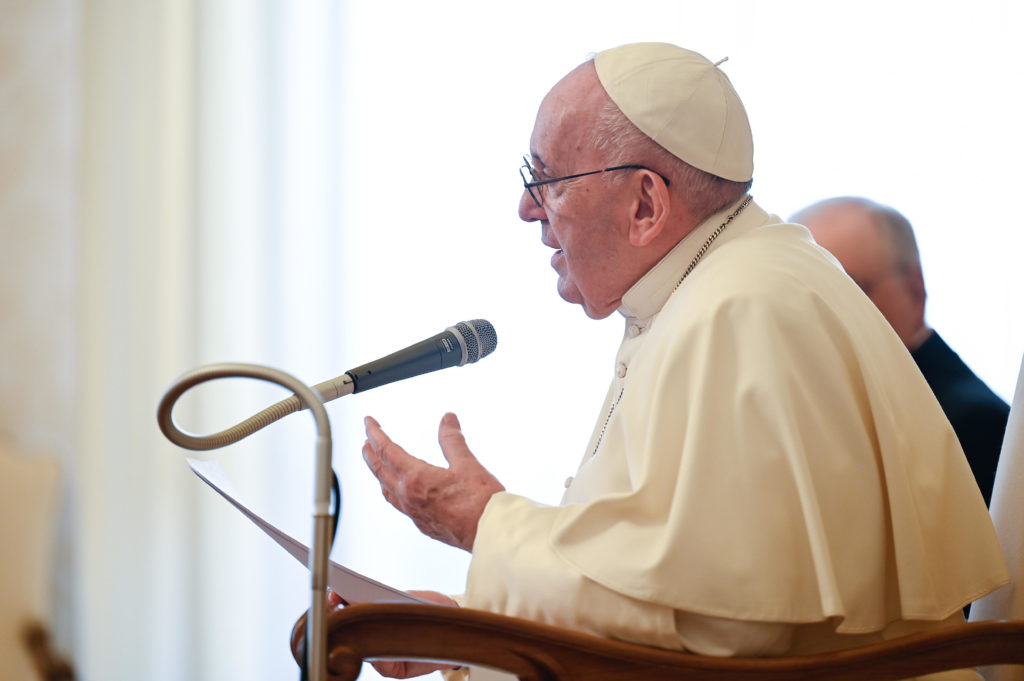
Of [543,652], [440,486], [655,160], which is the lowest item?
[543,652]

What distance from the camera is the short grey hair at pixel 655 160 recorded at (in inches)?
70.9

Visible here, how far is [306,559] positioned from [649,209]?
0.90 m

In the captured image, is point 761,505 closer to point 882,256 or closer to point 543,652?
point 543,652

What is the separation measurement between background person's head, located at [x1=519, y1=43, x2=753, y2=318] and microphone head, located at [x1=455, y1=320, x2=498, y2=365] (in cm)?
33

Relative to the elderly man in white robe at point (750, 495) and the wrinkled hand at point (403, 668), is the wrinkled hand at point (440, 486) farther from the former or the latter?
the wrinkled hand at point (403, 668)

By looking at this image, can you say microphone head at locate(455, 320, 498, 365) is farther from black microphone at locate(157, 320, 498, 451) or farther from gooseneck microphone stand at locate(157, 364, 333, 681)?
gooseneck microphone stand at locate(157, 364, 333, 681)

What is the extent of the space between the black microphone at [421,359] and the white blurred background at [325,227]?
1.88 m

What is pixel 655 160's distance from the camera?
5.90 feet

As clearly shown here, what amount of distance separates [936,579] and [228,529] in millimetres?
2832

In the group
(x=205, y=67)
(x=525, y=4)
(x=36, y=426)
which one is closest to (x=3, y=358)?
(x=36, y=426)

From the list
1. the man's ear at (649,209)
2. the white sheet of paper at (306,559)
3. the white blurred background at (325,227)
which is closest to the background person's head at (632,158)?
the man's ear at (649,209)

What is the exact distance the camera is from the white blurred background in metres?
3.52

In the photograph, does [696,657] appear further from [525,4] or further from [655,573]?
[525,4]

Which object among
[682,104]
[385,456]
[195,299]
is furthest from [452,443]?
[195,299]
